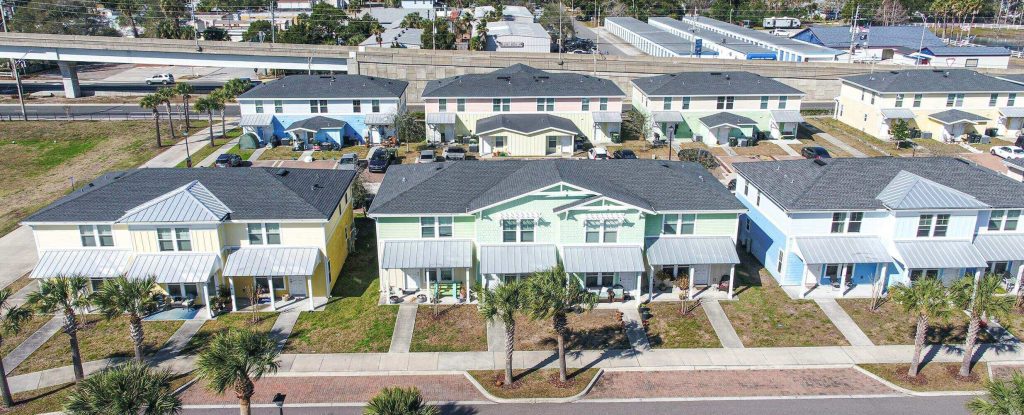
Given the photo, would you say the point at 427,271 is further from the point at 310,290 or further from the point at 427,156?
the point at 427,156

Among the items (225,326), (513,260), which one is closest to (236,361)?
(225,326)

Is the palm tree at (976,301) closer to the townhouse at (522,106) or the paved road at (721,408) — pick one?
the paved road at (721,408)

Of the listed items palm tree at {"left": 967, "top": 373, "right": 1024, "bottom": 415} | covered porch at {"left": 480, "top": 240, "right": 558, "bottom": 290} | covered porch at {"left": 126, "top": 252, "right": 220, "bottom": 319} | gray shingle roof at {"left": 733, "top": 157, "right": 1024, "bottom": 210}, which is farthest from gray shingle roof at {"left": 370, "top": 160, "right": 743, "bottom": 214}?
palm tree at {"left": 967, "top": 373, "right": 1024, "bottom": 415}

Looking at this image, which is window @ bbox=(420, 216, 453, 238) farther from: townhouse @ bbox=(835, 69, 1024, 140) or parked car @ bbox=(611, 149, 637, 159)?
townhouse @ bbox=(835, 69, 1024, 140)

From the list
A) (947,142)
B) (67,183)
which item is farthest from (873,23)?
(67,183)

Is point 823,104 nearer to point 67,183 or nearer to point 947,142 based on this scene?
point 947,142

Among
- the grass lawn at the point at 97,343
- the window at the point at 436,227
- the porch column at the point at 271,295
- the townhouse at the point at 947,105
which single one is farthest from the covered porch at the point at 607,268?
the townhouse at the point at 947,105
